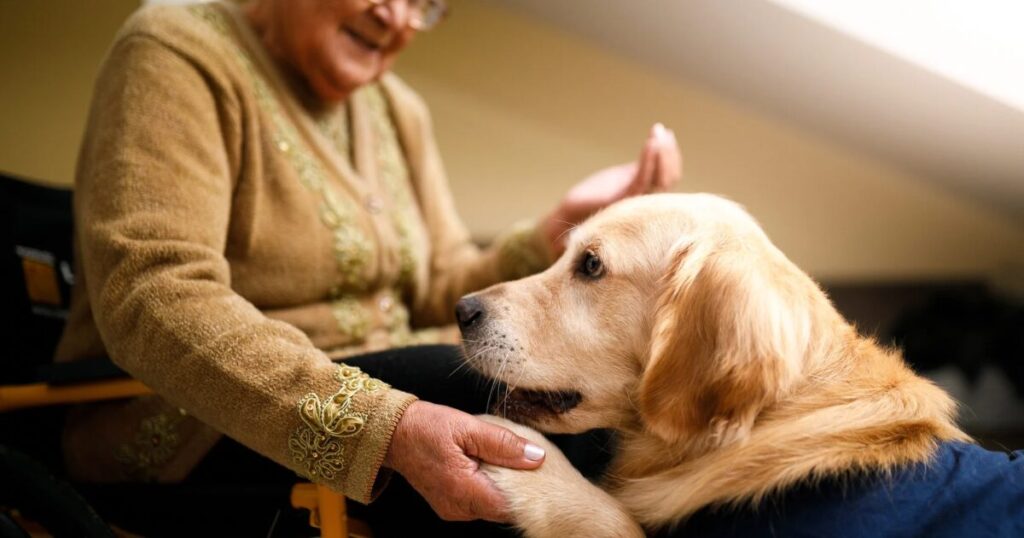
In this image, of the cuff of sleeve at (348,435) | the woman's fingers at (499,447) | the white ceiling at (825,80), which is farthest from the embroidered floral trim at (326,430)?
the white ceiling at (825,80)

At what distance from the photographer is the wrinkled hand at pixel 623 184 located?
4.05 ft

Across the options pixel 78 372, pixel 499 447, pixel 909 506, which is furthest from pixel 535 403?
pixel 78 372

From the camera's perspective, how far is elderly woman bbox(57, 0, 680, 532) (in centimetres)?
77

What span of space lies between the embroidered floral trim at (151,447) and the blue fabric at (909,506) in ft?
2.33

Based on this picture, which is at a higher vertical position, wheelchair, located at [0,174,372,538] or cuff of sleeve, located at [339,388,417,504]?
cuff of sleeve, located at [339,388,417,504]

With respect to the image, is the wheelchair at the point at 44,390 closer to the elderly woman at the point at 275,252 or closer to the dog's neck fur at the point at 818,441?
the elderly woman at the point at 275,252

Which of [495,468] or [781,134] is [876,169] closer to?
[781,134]

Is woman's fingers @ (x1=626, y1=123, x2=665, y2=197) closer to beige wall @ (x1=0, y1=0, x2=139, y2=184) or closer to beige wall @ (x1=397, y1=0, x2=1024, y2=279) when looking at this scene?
beige wall @ (x1=397, y1=0, x2=1024, y2=279)

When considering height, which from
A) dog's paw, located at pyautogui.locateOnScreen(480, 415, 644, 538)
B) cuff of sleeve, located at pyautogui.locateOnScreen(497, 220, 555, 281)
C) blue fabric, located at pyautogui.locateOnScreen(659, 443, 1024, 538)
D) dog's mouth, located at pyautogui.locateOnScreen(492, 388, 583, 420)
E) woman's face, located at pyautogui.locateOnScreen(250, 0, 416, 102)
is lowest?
cuff of sleeve, located at pyautogui.locateOnScreen(497, 220, 555, 281)

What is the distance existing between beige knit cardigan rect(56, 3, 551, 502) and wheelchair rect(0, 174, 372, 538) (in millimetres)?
55

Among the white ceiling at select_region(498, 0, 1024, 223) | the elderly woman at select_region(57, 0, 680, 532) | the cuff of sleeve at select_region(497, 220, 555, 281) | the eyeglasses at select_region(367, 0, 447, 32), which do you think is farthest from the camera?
the white ceiling at select_region(498, 0, 1024, 223)

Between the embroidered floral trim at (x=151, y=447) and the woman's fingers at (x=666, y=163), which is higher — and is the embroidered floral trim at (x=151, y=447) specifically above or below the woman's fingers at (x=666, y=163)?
below

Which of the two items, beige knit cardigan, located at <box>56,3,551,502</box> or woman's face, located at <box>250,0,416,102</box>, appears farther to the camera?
woman's face, located at <box>250,0,416,102</box>

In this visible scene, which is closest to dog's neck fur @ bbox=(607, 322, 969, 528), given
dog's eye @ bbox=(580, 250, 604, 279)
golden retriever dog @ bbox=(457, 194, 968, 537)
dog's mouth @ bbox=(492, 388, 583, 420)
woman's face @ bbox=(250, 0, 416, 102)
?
golden retriever dog @ bbox=(457, 194, 968, 537)
